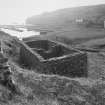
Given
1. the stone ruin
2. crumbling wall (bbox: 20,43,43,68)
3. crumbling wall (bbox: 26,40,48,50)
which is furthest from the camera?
crumbling wall (bbox: 26,40,48,50)

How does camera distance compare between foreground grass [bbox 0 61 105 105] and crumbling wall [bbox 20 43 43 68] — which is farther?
crumbling wall [bbox 20 43 43 68]

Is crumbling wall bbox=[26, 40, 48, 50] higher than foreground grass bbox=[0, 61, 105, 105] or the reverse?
higher

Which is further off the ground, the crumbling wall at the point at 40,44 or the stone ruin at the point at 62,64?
the crumbling wall at the point at 40,44

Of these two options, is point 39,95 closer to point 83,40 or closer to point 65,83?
point 65,83

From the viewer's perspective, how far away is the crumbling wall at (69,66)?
830 centimetres

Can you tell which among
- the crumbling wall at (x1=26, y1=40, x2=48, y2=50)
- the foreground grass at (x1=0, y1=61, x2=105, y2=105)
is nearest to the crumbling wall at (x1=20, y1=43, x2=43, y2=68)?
the foreground grass at (x1=0, y1=61, x2=105, y2=105)

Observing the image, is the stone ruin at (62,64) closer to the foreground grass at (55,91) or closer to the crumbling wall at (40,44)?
the foreground grass at (55,91)

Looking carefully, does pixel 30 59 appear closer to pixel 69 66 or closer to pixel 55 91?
pixel 69 66

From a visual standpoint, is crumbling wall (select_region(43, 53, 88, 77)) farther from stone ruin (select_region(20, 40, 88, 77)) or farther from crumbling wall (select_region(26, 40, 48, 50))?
crumbling wall (select_region(26, 40, 48, 50))

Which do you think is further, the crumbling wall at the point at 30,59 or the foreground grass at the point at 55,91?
the crumbling wall at the point at 30,59

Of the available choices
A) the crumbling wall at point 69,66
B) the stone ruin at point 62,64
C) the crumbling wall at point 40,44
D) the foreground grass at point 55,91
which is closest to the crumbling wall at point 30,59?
the stone ruin at point 62,64

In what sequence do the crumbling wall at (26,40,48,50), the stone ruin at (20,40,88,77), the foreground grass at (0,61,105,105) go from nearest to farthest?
the foreground grass at (0,61,105,105)
the stone ruin at (20,40,88,77)
the crumbling wall at (26,40,48,50)

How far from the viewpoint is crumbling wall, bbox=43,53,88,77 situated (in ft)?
27.2

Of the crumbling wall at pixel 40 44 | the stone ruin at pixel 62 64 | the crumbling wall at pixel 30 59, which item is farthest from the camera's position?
the crumbling wall at pixel 40 44
